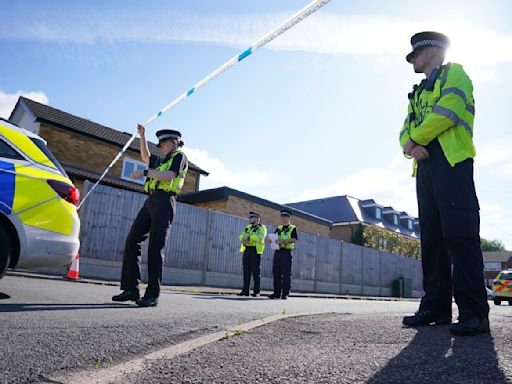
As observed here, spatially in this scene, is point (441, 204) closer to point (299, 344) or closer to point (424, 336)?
point (424, 336)

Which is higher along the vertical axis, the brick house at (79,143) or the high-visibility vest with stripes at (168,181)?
the brick house at (79,143)

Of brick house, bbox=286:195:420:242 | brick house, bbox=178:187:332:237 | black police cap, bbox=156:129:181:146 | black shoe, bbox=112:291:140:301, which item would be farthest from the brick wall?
brick house, bbox=286:195:420:242

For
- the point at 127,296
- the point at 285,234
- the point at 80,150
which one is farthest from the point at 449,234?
the point at 80,150

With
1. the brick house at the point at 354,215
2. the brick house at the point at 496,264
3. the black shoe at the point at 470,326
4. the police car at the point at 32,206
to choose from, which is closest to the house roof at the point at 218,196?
the brick house at the point at 354,215

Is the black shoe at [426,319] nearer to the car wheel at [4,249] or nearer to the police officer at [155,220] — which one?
the police officer at [155,220]

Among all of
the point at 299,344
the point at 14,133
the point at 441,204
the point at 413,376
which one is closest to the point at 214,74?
the point at 14,133

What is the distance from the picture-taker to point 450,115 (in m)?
3.12

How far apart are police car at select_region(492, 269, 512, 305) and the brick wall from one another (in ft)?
59.1

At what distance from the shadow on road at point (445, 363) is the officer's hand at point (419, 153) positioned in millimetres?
1332

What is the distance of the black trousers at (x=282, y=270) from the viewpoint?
9969 millimetres

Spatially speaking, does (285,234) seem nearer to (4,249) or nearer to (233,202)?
(4,249)

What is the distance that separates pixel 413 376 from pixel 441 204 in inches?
65.4

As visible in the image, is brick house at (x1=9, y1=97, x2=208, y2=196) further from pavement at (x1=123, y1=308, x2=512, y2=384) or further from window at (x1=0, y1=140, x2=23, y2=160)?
pavement at (x1=123, y1=308, x2=512, y2=384)

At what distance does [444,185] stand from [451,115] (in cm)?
50
